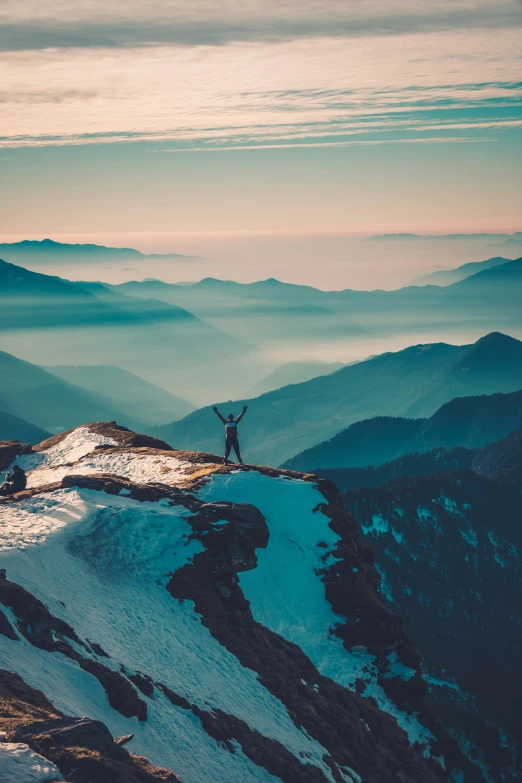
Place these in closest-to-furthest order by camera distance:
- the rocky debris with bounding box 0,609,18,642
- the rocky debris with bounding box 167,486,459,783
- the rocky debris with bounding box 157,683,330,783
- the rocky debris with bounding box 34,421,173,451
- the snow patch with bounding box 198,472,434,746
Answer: the rocky debris with bounding box 0,609,18,642
the rocky debris with bounding box 157,683,330,783
the rocky debris with bounding box 167,486,459,783
the snow patch with bounding box 198,472,434,746
the rocky debris with bounding box 34,421,173,451

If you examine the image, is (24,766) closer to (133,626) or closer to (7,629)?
(7,629)

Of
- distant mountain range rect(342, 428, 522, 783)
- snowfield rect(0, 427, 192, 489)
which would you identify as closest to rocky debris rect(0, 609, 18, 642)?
snowfield rect(0, 427, 192, 489)

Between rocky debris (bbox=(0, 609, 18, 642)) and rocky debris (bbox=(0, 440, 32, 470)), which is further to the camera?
rocky debris (bbox=(0, 440, 32, 470))

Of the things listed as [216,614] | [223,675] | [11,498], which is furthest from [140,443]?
[223,675]

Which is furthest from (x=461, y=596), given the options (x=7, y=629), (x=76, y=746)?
(x=76, y=746)

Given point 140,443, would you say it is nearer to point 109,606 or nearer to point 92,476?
point 92,476

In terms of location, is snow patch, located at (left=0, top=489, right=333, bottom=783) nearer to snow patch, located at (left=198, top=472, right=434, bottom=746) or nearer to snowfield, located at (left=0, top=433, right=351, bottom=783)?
snowfield, located at (left=0, top=433, right=351, bottom=783)

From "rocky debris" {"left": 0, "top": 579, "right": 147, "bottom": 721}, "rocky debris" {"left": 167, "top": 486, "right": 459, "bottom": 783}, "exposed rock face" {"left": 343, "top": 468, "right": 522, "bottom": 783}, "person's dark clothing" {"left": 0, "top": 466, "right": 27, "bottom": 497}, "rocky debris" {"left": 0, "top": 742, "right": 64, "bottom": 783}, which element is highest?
"rocky debris" {"left": 0, "top": 742, "right": 64, "bottom": 783}
